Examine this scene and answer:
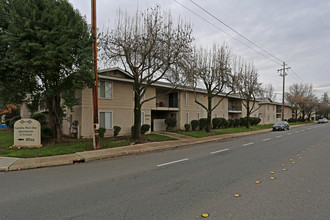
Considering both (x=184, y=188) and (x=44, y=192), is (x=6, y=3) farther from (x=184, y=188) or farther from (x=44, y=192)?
(x=184, y=188)

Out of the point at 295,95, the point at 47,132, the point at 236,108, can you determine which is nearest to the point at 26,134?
the point at 47,132

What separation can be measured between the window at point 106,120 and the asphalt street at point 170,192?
878 centimetres

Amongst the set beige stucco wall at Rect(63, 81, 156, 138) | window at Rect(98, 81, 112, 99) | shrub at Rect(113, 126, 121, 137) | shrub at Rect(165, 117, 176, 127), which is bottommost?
shrub at Rect(113, 126, 121, 137)

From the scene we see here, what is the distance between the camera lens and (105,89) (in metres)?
16.3

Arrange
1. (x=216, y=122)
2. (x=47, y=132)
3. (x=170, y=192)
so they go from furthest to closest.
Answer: (x=216, y=122) → (x=47, y=132) → (x=170, y=192)

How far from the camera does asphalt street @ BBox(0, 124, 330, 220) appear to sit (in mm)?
3648

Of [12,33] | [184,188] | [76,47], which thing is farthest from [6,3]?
[184,188]

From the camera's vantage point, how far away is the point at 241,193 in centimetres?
451

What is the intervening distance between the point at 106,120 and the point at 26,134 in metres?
5.98

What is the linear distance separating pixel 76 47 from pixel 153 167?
875 centimetres

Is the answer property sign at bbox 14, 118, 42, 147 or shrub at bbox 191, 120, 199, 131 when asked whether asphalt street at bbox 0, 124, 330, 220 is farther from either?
shrub at bbox 191, 120, 199, 131

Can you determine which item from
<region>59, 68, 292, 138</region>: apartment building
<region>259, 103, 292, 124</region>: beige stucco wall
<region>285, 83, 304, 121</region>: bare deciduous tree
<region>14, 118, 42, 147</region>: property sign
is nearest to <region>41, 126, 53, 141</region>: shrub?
<region>59, 68, 292, 138</region>: apartment building

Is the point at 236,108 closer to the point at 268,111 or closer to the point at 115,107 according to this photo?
the point at 268,111

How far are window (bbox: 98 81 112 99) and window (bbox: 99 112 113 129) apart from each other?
1519 mm
